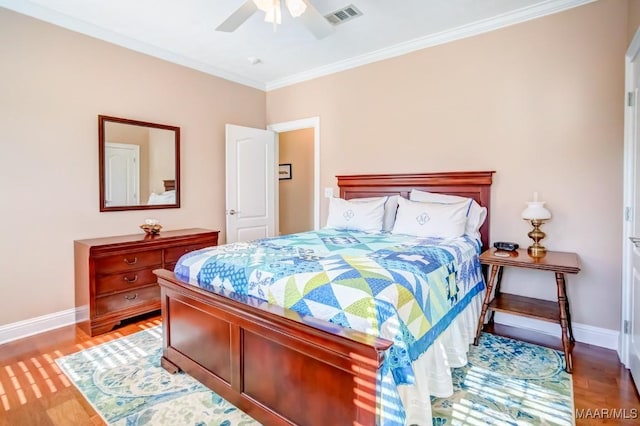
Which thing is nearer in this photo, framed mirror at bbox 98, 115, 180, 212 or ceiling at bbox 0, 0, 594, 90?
ceiling at bbox 0, 0, 594, 90

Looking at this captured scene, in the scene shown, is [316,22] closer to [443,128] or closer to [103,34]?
[443,128]

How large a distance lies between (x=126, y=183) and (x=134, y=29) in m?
1.48

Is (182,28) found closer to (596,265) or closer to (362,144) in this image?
(362,144)

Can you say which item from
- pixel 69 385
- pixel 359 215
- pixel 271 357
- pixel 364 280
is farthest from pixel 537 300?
pixel 69 385

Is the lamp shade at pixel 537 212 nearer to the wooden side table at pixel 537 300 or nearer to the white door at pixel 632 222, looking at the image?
the wooden side table at pixel 537 300

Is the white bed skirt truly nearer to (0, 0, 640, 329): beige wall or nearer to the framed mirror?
(0, 0, 640, 329): beige wall

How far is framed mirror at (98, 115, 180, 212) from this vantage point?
3.32 m

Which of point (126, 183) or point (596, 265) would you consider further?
point (126, 183)

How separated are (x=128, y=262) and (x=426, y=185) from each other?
295cm

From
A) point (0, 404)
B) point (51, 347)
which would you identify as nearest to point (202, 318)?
point (0, 404)

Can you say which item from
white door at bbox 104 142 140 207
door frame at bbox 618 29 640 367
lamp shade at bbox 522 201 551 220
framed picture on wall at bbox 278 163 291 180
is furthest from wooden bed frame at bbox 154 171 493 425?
framed picture on wall at bbox 278 163 291 180

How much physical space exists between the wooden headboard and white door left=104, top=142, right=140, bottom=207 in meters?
2.27

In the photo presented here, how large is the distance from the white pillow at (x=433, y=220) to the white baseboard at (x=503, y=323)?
101 centimetres

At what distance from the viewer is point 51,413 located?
183 cm
